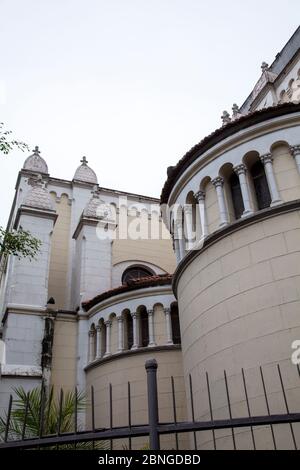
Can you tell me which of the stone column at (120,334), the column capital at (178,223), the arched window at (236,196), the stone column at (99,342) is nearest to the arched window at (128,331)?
the stone column at (120,334)

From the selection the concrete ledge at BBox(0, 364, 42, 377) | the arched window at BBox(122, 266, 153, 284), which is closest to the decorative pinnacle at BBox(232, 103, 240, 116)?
the arched window at BBox(122, 266, 153, 284)

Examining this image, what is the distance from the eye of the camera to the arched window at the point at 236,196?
922 centimetres

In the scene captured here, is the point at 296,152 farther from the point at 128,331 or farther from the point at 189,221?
the point at 128,331

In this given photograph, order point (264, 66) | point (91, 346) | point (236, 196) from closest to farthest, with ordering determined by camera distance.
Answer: point (236, 196) → point (91, 346) → point (264, 66)

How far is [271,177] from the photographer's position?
852cm

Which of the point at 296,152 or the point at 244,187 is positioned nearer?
the point at 296,152

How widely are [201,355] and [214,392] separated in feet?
2.79

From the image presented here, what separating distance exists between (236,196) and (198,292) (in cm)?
228

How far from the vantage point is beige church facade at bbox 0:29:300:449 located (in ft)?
24.7

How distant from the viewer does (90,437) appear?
368 cm

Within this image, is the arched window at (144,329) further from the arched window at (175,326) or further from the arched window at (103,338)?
the arched window at (103,338)

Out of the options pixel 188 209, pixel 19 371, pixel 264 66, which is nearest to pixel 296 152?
pixel 188 209

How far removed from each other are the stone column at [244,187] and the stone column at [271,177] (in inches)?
17.8
